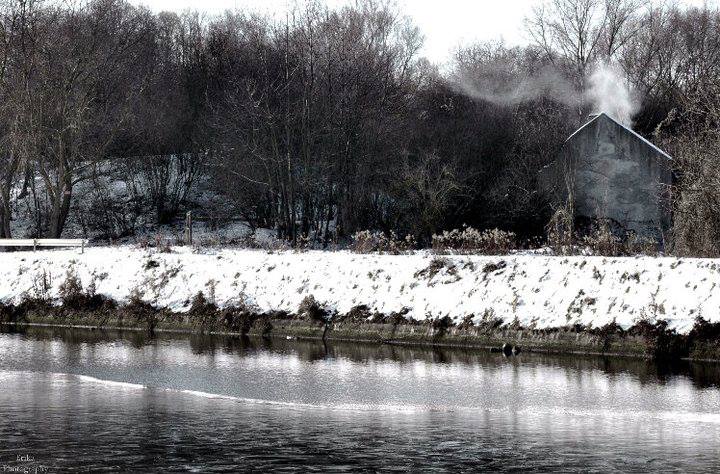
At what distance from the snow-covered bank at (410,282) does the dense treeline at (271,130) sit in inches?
505

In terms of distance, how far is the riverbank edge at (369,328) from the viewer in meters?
26.3

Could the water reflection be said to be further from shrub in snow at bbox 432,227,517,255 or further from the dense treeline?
the dense treeline

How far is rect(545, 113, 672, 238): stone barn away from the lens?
51.9 metres

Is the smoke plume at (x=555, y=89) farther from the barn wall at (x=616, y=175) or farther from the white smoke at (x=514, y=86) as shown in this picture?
the barn wall at (x=616, y=175)

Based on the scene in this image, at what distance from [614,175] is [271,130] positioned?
52.2 feet

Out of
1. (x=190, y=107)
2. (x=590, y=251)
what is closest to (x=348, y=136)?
(x=190, y=107)

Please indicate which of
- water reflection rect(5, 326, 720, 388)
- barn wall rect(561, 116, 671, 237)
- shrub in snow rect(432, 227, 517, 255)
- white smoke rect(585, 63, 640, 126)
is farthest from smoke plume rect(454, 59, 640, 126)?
water reflection rect(5, 326, 720, 388)

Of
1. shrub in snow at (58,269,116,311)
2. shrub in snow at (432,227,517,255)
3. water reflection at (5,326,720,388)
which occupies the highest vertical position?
shrub in snow at (432,227,517,255)

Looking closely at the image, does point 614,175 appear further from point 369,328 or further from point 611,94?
point 369,328

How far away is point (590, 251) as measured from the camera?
32.6 meters

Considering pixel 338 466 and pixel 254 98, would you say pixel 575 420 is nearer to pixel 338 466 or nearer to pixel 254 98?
pixel 338 466

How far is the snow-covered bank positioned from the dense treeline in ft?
42.1

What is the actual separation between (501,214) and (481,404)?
3285cm

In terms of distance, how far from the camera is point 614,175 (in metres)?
52.9
